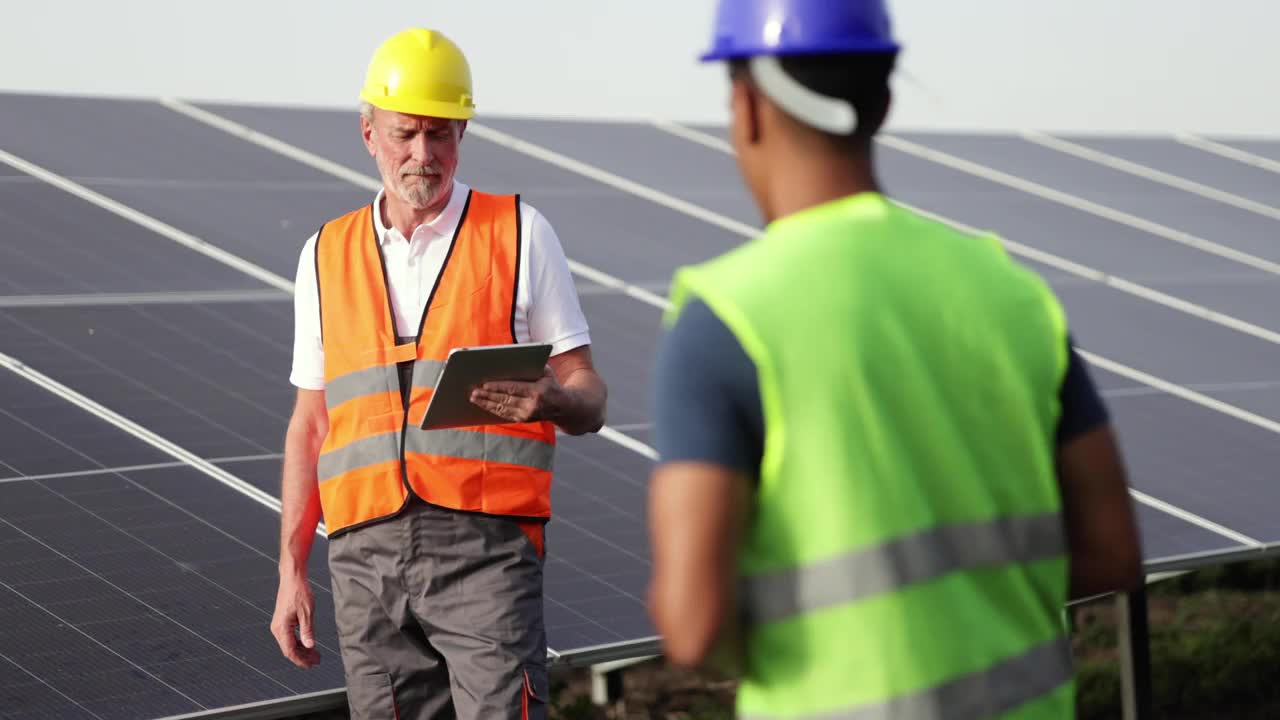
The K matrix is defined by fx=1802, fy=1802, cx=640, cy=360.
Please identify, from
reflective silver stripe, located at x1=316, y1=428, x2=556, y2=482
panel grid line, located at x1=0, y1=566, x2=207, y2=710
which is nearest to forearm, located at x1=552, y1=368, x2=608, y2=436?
reflective silver stripe, located at x1=316, y1=428, x2=556, y2=482

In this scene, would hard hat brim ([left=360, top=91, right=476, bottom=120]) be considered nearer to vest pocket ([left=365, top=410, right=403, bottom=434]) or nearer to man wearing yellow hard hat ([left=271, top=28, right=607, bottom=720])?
man wearing yellow hard hat ([left=271, top=28, right=607, bottom=720])

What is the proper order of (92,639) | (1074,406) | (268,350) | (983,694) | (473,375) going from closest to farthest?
(983,694), (1074,406), (473,375), (92,639), (268,350)

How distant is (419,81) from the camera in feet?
14.5

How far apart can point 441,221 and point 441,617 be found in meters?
0.95

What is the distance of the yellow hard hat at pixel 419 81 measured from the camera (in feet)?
14.4

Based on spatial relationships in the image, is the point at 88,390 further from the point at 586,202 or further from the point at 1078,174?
the point at 1078,174

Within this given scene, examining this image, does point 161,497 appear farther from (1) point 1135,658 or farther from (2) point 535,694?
(1) point 1135,658

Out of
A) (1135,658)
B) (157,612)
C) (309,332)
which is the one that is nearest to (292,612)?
(309,332)

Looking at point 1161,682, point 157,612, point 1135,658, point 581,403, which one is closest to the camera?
point 581,403

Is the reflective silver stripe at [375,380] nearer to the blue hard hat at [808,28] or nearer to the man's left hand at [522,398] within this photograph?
the man's left hand at [522,398]

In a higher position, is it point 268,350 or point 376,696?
point 268,350

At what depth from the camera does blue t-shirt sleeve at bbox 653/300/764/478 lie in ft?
6.55

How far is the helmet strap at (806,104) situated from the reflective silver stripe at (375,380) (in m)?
2.17

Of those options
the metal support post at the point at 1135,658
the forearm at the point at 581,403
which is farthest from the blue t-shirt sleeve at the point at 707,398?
the metal support post at the point at 1135,658
